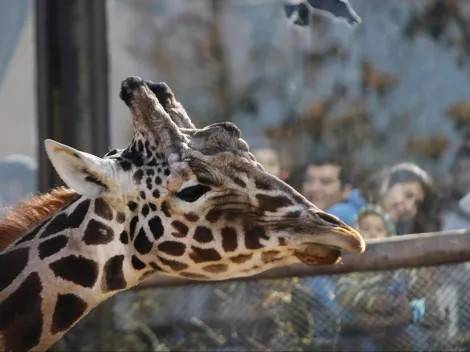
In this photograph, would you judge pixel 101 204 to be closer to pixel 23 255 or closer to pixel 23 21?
pixel 23 255

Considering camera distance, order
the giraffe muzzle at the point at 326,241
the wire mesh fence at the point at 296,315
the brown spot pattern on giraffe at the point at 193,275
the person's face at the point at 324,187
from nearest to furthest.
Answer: the giraffe muzzle at the point at 326,241, the brown spot pattern on giraffe at the point at 193,275, the wire mesh fence at the point at 296,315, the person's face at the point at 324,187

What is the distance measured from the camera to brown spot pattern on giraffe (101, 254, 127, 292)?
164 inches

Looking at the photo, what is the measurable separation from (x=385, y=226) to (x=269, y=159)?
141 cm

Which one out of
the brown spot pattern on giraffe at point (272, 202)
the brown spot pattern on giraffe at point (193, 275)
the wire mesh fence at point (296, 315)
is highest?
the brown spot pattern on giraffe at point (272, 202)

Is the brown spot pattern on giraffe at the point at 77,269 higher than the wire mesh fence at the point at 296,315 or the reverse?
higher

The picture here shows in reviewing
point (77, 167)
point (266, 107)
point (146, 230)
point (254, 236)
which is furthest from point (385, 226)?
point (77, 167)

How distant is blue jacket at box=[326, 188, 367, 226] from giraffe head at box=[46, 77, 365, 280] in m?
2.92

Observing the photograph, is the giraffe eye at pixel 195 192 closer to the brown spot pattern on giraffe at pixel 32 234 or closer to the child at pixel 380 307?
the brown spot pattern on giraffe at pixel 32 234

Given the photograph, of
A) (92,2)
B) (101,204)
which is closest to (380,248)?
(101,204)

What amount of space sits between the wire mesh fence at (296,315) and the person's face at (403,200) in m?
1.81

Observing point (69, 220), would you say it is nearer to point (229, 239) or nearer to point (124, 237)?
point (124, 237)

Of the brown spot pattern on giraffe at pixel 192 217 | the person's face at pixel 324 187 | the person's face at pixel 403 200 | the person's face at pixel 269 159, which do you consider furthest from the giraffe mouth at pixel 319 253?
the person's face at pixel 269 159

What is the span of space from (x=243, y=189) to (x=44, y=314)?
0.94m

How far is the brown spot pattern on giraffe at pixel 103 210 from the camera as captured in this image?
13.7 ft
